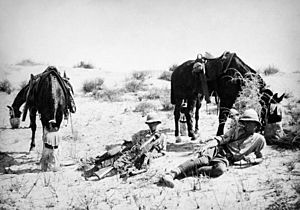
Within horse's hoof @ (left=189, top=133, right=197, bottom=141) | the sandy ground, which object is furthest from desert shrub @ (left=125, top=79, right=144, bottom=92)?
horse's hoof @ (left=189, top=133, right=197, bottom=141)

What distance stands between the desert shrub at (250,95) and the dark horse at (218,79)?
9cm

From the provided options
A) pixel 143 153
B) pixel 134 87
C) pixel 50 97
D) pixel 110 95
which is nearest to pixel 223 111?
pixel 143 153

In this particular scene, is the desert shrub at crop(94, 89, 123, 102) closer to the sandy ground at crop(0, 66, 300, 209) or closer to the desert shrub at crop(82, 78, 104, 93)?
the desert shrub at crop(82, 78, 104, 93)

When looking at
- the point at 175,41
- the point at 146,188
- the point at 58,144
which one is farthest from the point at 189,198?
the point at 175,41

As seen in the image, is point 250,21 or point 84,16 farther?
point 84,16

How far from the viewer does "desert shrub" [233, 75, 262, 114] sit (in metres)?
5.39

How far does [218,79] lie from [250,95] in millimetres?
810

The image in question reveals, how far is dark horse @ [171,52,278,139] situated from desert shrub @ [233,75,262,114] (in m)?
0.09

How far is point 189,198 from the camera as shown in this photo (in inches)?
150

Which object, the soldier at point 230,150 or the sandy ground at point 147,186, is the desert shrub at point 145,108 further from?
the soldier at point 230,150

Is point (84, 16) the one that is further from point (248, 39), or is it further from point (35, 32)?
point (248, 39)

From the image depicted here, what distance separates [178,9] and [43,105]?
9.23 ft

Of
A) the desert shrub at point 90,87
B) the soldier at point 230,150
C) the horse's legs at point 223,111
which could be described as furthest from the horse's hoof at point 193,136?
the desert shrub at point 90,87

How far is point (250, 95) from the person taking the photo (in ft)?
18.0
